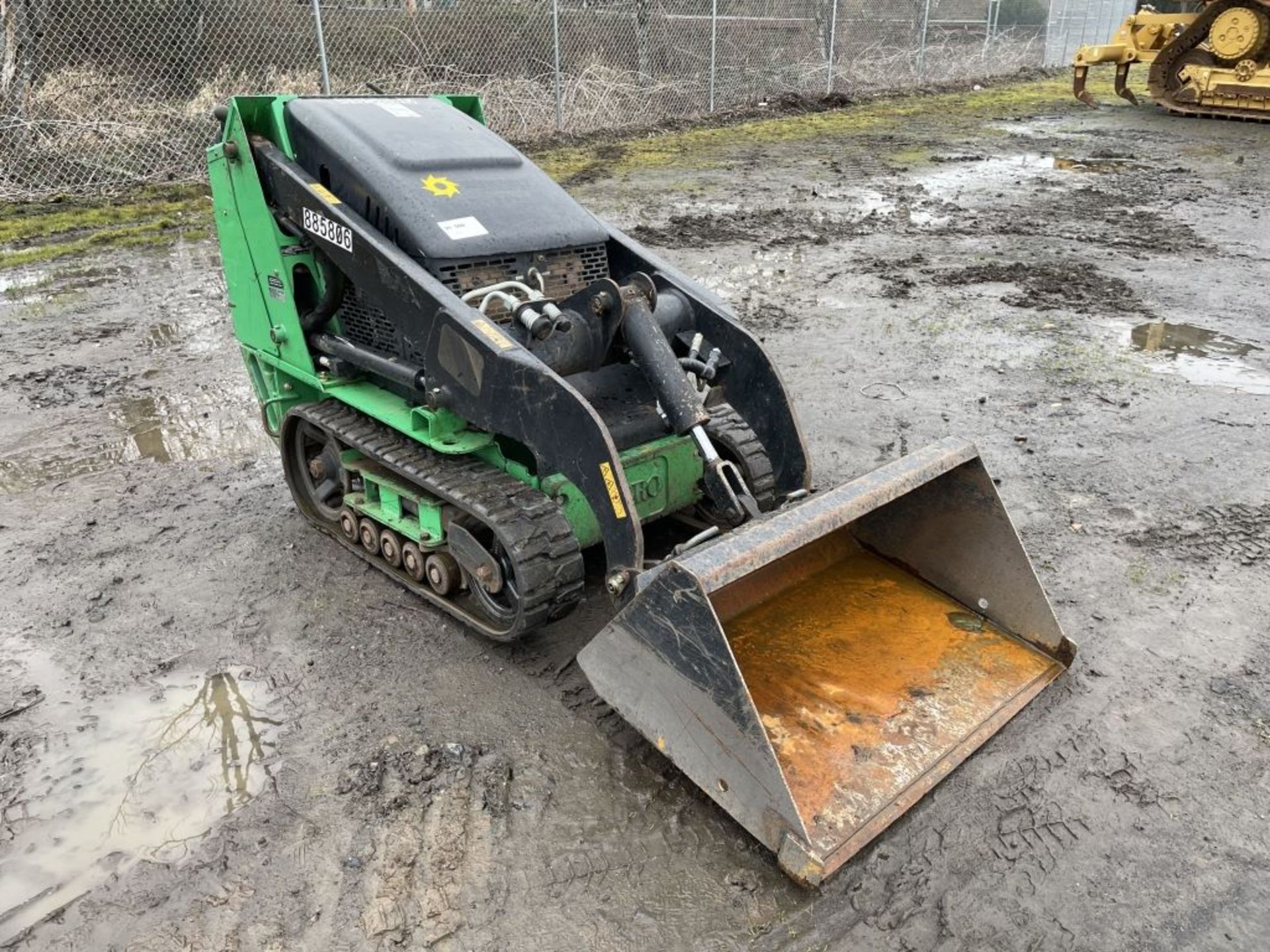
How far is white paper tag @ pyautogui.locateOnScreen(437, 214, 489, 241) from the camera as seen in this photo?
11.0 ft

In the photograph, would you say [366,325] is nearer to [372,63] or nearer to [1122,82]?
[372,63]

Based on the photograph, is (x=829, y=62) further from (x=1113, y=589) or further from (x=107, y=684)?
(x=107, y=684)

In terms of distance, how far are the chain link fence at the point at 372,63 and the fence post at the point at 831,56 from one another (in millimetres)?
37

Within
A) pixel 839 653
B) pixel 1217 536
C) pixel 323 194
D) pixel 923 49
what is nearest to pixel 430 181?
pixel 323 194

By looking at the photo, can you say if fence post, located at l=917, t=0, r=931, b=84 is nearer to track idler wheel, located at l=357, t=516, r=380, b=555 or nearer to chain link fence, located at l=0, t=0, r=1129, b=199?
chain link fence, located at l=0, t=0, r=1129, b=199

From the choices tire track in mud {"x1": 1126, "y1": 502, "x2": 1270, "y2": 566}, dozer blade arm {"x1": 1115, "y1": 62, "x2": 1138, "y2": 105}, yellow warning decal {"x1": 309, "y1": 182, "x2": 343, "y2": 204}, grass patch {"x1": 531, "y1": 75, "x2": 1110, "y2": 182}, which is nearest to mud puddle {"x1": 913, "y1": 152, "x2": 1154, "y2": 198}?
grass patch {"x1": 531, "y1": 75, "x2": 1110, "y2": 182}

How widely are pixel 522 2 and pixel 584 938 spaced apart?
49.4ft

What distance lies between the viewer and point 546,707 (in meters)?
3.07

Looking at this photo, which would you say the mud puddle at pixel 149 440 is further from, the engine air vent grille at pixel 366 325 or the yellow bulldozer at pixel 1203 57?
the yellow bulldozer at pixel 1203 57

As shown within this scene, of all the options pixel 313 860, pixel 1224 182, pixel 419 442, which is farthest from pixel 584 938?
pixel 1224 182

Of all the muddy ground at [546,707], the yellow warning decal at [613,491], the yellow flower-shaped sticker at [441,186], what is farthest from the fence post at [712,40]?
the yellow warning decal at [613,491]

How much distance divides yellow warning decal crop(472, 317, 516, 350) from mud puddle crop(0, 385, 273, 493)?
2.37m

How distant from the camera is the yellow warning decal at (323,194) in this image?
3.47 meters

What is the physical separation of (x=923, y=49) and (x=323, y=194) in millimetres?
20321
